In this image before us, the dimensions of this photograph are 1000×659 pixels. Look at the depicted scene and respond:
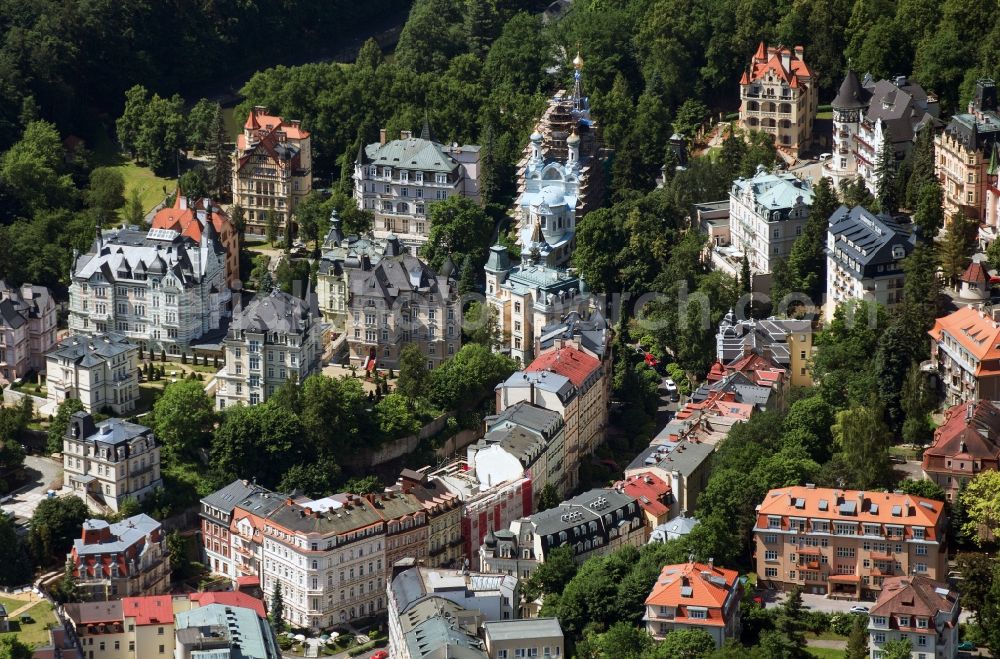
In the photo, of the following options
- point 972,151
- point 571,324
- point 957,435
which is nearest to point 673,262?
point 571,324

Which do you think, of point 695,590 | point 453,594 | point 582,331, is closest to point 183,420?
point 582,331

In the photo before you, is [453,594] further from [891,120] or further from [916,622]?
[891,120]

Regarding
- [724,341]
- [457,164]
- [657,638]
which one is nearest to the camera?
[657,638]

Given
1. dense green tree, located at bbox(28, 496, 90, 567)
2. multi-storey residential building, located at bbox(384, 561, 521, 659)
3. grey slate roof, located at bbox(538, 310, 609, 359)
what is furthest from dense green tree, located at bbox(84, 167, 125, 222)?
multi-storey residential building, located at bbox(384, 561, 521, 659)

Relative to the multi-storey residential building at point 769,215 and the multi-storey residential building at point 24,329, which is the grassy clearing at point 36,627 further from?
the multi-storey residential building at point 769,215

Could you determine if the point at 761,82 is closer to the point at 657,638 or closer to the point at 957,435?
the point at 957,435

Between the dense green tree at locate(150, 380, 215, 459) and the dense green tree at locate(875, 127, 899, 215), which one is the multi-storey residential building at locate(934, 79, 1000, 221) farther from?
the dense green tree at locate(150, 380, 215, 459)

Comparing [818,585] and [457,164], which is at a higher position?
[457,164]
